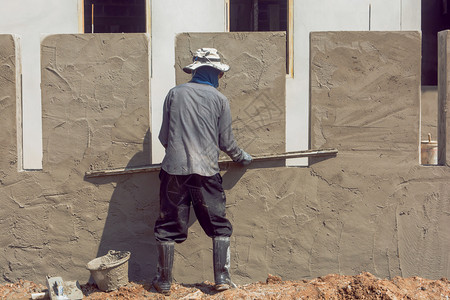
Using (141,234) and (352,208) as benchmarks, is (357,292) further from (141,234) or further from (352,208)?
(141,234)

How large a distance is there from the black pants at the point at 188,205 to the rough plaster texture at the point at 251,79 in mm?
539

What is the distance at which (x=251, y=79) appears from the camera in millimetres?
4840

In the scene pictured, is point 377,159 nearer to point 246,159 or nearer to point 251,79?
point 246,159

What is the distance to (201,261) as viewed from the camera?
16.2ft

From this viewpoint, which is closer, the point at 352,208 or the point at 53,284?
the point at 53,284

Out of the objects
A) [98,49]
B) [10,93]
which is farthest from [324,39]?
[10,93]

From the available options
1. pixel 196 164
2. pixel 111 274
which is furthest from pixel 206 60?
pixel 111 274

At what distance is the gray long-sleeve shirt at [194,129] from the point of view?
445cm

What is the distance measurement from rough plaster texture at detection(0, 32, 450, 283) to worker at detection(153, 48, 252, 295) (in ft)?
1.12

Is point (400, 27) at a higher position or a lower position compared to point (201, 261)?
higher

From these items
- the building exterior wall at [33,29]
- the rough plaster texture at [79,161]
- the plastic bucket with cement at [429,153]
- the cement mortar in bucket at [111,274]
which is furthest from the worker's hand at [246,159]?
the building exterior wall at [33,29]

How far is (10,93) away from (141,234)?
1486 millimetres

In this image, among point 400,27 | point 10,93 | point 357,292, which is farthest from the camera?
point 400,27

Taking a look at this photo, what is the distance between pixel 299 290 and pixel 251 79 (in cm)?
163
